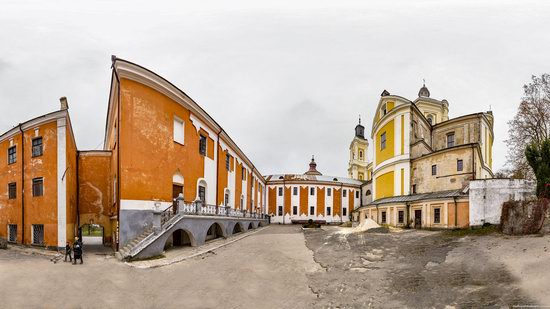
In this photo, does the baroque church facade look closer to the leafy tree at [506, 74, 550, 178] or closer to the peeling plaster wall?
the leafy tree at [506, 74, 550, 178]

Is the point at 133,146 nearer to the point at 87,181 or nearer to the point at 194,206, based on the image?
the point at 194,206

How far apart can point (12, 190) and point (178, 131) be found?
12.2 metres

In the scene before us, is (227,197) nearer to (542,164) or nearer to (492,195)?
(492,195)

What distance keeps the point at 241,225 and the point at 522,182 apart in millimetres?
20168

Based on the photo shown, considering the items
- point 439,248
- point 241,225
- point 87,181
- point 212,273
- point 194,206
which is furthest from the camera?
point 241,225

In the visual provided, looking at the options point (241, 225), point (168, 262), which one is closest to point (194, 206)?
point (168, 262)

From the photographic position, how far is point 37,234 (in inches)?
685

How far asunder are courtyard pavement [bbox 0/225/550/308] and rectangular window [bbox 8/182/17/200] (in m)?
6.43

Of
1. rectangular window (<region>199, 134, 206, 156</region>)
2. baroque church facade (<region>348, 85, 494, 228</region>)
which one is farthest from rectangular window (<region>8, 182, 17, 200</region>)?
baroque church facade (<region>348, 85, 494, 228</region>)

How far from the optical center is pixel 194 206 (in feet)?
54.4

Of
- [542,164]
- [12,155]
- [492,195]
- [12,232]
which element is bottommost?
[12,232]

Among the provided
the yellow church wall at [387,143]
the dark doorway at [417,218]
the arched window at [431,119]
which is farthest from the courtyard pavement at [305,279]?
the arched window at [431,119]

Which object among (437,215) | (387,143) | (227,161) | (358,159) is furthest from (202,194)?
(358,159)

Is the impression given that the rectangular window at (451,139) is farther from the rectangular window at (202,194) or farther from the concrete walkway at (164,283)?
the rectangular window at (202,194)
